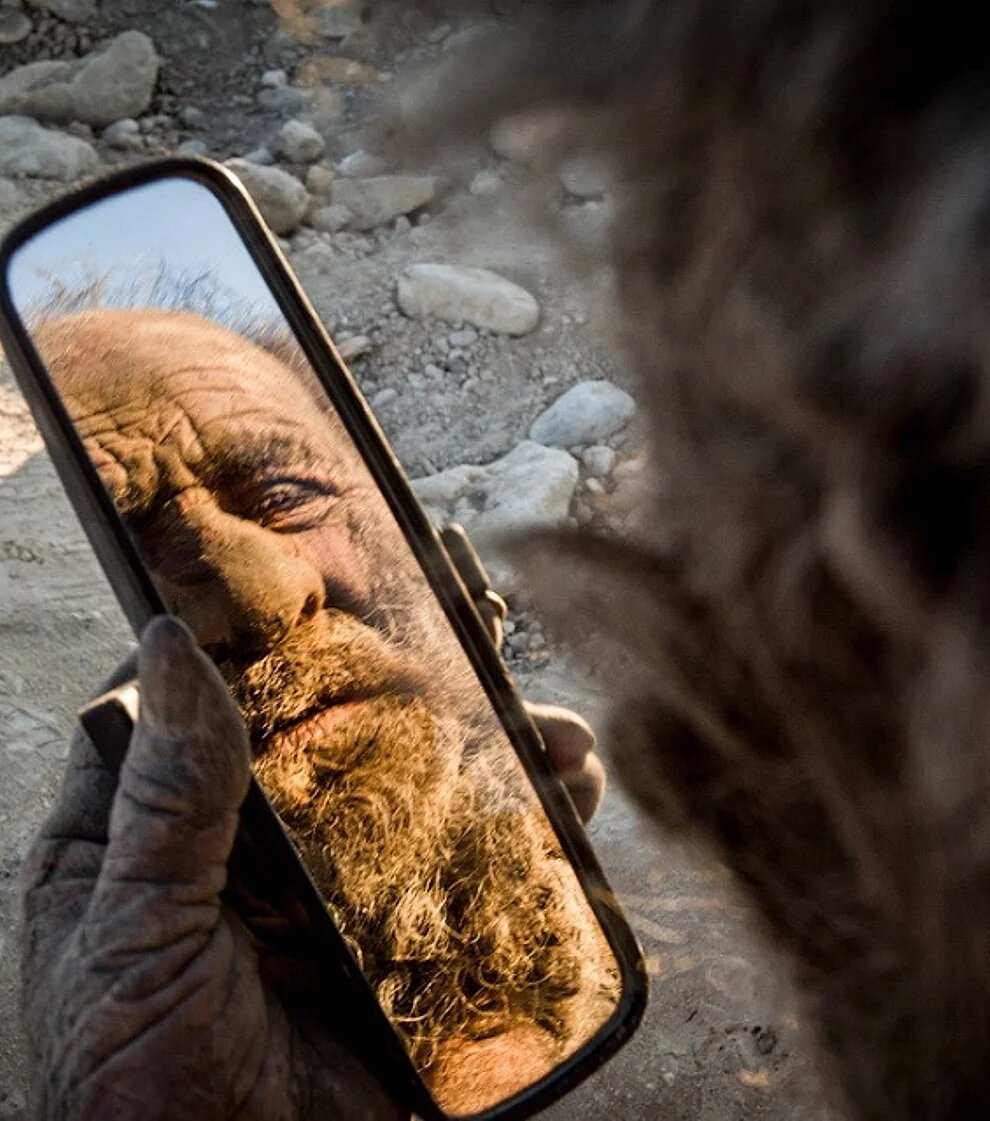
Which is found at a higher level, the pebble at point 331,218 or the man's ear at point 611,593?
the man's ear at point 611,593

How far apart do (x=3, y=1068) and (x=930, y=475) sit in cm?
136

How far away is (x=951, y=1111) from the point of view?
1.87 ft

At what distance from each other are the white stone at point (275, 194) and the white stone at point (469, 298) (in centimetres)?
28

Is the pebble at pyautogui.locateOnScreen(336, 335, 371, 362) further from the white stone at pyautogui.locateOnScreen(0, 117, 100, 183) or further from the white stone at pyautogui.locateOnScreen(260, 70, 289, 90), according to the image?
the white stone at pyautogui.locateOnScreen(260, 70, 289, 90)

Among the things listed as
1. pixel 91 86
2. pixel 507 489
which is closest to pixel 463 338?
pixel 507 489

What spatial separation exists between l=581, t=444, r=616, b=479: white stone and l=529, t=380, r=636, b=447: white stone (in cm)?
3

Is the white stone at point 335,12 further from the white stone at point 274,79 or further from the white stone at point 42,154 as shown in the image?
the white stone at point 274,79

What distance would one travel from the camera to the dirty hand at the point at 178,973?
692mm

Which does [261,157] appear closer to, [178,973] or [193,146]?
[193,146]

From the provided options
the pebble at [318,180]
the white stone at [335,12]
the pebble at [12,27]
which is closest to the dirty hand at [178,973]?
the white stone at [335,12]

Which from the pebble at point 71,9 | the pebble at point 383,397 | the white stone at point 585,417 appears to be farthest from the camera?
the pebble at point 71,9

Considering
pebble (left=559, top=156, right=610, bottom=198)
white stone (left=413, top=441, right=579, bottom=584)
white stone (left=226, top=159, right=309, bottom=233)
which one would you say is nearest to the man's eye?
pebble (left=559, top=156, right=610, bottom=198)

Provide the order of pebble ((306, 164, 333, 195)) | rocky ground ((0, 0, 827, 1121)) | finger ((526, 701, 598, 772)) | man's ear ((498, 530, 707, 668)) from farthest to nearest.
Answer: pebble ((306, 164, 333, 195)), rocky ground ((0, 0, 827, 1121)), finger ((526, 701, 598, 772)), man's ear ((498, 530, 707, 668))

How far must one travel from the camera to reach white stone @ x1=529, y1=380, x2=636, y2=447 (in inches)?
82.8
